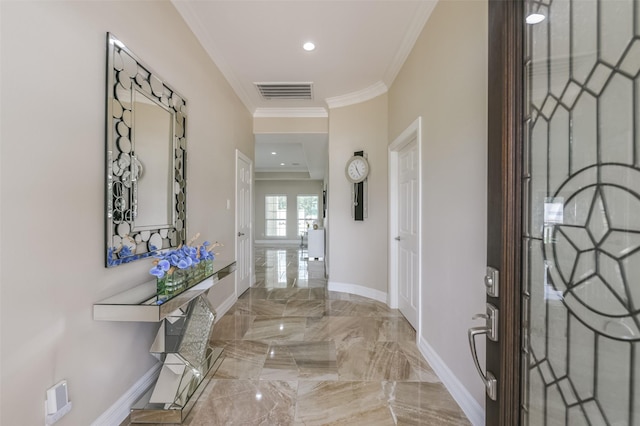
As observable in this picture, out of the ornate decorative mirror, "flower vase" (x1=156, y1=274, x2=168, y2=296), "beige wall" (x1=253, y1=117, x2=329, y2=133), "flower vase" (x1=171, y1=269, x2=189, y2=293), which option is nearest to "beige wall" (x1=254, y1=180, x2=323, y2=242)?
"beige wall" (x1=253, y1=117, x2=329, y2=133)

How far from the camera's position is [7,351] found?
105cm

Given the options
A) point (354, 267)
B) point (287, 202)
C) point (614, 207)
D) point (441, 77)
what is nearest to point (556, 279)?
point (614, 207)

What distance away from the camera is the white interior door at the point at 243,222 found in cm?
394

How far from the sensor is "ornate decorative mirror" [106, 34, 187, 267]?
1534 mm

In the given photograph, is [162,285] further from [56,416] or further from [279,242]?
[279,242]

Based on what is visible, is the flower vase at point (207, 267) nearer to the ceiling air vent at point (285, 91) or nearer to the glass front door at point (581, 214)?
the glass front door at point (581, 214)

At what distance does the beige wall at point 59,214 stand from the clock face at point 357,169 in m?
2.69

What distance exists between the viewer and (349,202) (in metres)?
4.20

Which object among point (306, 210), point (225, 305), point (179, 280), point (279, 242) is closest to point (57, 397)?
point (179, 280)

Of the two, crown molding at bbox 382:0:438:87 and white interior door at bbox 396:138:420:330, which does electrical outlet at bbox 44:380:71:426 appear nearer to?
white interior door at bbox 396:138:420:330

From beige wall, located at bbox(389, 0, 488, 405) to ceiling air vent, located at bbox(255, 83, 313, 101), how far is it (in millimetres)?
1646

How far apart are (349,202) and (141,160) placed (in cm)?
289

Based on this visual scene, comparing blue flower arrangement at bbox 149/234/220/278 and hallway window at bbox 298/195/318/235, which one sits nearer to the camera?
blue flower arrangement at bbox 149/234/220/278

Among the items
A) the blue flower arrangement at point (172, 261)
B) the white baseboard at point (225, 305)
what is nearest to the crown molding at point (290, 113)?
the white baseboard at point (225, 305)
